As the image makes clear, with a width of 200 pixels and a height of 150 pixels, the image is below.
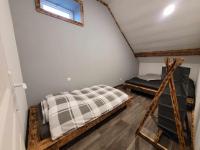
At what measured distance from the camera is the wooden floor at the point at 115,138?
132 centimetres

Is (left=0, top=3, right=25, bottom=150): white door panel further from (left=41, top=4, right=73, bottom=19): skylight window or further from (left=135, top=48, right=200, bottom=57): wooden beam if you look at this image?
(left=135, top=48, right=200, bottom=57): wooden beam

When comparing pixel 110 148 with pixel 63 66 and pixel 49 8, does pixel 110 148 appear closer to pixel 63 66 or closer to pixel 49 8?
pixel 63 66

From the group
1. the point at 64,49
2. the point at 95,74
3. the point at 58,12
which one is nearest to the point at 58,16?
the point at 58,12

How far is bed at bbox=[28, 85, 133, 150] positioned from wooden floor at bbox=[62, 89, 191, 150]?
0.15 metres

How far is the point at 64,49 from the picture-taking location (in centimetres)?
209

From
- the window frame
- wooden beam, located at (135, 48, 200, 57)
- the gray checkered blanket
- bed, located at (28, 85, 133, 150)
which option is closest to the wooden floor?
bed, located at (28, 85, 133, 150)

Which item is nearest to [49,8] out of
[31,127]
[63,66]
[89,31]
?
[89,31]

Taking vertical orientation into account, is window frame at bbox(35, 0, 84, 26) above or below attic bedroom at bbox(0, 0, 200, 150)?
above

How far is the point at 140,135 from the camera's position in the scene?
1.47 m

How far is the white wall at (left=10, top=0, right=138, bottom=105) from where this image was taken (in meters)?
1.63

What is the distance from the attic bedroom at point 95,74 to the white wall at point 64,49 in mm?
15

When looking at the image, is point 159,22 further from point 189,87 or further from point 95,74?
point 95,74

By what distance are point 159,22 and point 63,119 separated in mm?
3146

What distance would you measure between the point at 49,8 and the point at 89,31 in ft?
3.17
